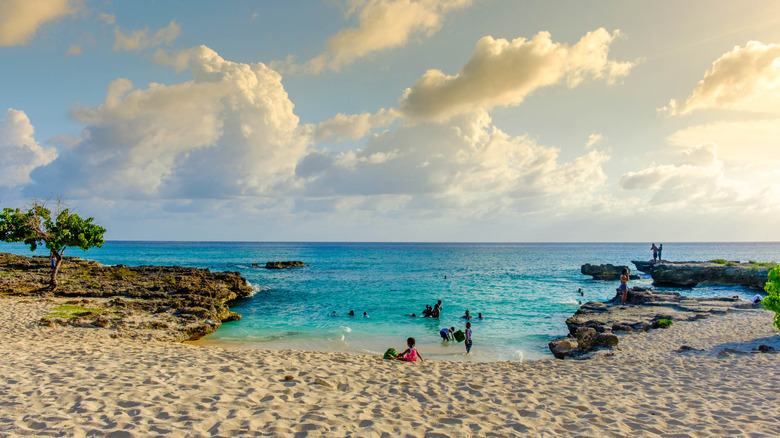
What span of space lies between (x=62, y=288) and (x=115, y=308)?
997cm

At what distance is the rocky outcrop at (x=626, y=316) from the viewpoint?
17516mm

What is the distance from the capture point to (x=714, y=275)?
47250 mm

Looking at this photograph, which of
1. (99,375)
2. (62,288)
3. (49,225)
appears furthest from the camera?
(62,288)

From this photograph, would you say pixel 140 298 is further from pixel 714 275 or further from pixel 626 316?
pixel 714 275

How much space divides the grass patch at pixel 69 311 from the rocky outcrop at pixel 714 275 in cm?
5929

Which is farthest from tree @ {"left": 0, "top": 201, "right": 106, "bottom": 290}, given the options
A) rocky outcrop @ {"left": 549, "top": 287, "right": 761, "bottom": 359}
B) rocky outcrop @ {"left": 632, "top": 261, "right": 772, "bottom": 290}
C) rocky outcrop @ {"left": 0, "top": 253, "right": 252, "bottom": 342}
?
rocky outcrop @ {"left": 632, "top": 261, "right": 772, "bottom": 290}

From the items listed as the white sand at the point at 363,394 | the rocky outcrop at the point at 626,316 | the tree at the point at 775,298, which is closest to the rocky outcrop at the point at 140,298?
the white sand at the point at 363,394

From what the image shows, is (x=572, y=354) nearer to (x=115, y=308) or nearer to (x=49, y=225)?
(x=115, y=308)

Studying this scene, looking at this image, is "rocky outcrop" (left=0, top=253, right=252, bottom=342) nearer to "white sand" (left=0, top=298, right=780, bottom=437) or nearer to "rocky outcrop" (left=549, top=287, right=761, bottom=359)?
"white sand" (left=0, top=298, right=780, bottom=437)

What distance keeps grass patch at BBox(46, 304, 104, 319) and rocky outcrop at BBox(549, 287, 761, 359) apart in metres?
24.5

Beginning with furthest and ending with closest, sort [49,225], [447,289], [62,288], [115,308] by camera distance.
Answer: [447,289]
[62,288]
[49,225]
[115,308]

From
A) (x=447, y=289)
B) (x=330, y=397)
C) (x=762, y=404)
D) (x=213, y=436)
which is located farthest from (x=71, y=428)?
(x=447, y=289)

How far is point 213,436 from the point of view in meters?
6.93

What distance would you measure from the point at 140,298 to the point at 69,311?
7047 millimetres
